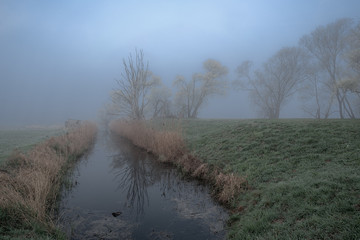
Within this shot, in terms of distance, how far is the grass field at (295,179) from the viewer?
334cm

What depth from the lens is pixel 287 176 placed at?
560 cm

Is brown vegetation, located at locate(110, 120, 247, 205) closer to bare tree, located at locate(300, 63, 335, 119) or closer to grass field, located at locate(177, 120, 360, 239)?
grass field, located at locate(177, 120, 360, 239)

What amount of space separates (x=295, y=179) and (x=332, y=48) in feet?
89.0

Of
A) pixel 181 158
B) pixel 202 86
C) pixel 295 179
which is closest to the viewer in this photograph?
pixel 295 179

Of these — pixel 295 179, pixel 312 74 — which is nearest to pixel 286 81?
pixel 312 74

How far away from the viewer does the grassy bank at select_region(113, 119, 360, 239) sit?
3389 millimetres

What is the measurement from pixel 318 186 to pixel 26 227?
6.79 metres

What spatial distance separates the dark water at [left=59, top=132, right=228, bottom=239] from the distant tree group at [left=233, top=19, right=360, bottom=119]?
21399 mm

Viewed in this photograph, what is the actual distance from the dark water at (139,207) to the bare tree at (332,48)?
24820mm

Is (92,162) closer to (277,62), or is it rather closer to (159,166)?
(159,166)

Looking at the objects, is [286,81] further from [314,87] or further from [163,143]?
[163,143]

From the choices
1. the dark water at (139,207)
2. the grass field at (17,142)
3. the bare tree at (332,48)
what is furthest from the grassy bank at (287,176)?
the bare tree at (332,48)

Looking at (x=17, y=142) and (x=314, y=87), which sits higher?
(x=314, y=87)

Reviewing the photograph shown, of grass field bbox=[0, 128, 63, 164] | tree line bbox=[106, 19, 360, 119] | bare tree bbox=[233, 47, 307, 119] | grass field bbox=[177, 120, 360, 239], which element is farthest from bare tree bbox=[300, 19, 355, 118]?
grass field bbox=[0, 128, 63, 164]
